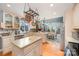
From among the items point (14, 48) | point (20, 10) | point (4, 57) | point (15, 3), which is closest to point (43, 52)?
point (14, 48)

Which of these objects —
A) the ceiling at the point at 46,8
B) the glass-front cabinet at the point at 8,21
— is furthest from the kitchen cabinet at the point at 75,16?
the glass-front cabinet at the point at 8,21

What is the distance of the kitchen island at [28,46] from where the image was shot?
89.5 inches

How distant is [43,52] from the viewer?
2.35 metres

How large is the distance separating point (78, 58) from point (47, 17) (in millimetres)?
944

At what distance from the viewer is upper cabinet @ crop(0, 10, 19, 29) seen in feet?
7.39

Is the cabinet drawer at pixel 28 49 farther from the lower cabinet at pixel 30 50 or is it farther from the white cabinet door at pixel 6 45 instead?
the white cabinet door at pixel 6 45

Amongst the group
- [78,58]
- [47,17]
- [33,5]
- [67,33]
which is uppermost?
[33,5]

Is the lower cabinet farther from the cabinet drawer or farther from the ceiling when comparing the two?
the ceiling

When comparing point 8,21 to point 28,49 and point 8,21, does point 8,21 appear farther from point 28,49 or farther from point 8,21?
point 28,49

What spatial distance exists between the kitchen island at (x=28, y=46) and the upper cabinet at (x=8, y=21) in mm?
295

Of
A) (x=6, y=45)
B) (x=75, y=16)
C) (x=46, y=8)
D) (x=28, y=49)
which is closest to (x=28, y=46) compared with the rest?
(x=28, y=49)

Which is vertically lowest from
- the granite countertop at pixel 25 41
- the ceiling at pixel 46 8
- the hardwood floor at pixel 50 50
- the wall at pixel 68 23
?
the hardwood floor at pixel 50 50

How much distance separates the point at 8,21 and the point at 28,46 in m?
0.58

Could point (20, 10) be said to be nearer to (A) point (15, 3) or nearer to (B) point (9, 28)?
(A) point (15, 3)
